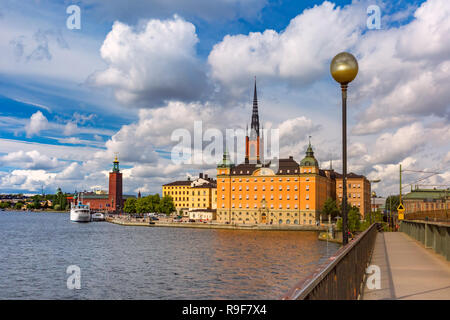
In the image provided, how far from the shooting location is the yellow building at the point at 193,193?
164875 mm

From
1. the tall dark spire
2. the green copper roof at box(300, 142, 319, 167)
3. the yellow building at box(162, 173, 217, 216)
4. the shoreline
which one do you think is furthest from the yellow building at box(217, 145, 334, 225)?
the tall dark spire

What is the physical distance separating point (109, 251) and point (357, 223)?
4458 cm

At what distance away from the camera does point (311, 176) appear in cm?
11938

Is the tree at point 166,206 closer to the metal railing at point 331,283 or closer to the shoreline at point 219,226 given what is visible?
the shoreline at point 219,226

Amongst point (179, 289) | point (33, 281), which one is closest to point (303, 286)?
point (179, 289)

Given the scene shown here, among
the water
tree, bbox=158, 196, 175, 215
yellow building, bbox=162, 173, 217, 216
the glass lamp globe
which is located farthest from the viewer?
yellow building, bbox=162, 173, 217, 216

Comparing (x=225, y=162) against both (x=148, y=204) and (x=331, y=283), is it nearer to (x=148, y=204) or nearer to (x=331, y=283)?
(x=148, y=204)

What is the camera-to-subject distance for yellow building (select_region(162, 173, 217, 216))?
164875mm

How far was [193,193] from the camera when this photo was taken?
6678 inches

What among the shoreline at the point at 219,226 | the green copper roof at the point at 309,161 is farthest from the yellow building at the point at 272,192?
the shoreline at the point at 219,226

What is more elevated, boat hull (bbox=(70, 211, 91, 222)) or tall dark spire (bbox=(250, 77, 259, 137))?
tall dark spire (bbox=(250, 77, 259, 137))

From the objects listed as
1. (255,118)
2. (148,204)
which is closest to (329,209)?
(148,204)

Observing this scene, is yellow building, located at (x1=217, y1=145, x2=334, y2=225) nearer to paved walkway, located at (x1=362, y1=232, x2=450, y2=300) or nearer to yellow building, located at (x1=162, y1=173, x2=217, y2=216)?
yellow building, located at (x1=162, y1=173, x2=217, y2=216)
